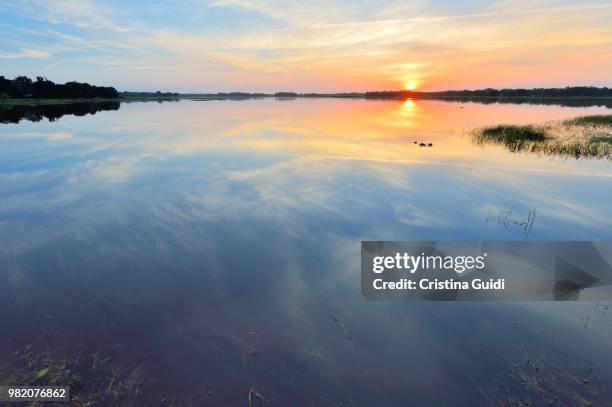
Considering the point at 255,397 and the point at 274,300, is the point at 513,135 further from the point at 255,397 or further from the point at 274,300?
the point at 255,397

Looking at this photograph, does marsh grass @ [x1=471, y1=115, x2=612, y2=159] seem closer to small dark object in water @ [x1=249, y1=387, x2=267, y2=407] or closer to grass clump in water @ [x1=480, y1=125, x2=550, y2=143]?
grass clump in water @ [x1=480, y1=125, x2=550, y2=143]

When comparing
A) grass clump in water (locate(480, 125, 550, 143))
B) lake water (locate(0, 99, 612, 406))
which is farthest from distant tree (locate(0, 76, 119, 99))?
grass clump in water (locate(480, 125, 550, 143))

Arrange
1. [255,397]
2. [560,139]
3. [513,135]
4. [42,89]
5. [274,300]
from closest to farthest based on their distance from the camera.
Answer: [255,397], [274,300], [560,139], [513,135], [42,89]

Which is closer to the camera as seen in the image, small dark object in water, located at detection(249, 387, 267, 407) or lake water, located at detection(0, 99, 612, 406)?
small dark object in water, located at detection(249, 387, 267, 407)

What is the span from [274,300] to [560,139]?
4458 cm

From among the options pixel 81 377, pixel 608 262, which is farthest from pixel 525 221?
pixel 81 377

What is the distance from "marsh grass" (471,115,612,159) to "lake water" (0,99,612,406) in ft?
33.1

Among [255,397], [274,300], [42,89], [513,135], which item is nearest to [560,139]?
[513,135]

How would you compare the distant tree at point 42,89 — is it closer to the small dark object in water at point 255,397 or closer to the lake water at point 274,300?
the lake water at point 274,300

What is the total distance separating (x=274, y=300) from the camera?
1080cm

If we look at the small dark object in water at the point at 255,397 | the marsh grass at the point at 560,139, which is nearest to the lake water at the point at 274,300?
the small dark object in water at the point at 255,397

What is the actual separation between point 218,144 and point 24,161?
19.3 meters

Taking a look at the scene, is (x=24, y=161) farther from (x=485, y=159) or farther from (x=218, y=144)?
(x=485, y=159)

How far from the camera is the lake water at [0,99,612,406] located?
24.8 feet
